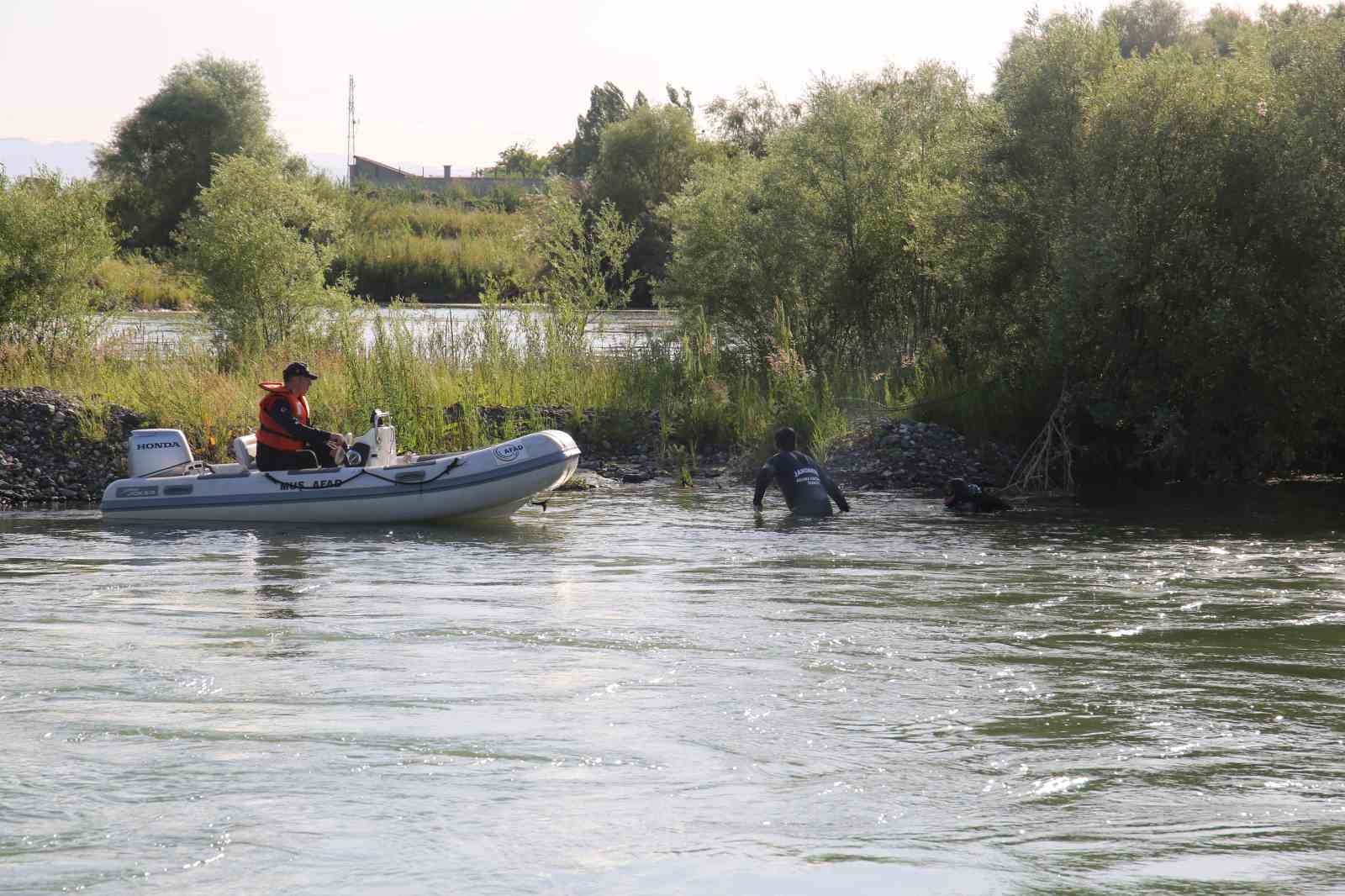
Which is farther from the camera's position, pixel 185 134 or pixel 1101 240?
pixel 185 134

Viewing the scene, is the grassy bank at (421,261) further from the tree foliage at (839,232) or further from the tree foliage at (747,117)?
the tree foliage at (839,232)

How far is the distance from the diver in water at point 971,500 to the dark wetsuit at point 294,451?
262 inches

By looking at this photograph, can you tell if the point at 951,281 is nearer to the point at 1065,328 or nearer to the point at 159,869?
the point at 1065,328

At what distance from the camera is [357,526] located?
645 inches

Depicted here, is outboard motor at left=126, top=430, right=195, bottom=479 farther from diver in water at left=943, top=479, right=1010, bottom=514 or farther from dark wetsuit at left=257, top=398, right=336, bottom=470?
diver in water at left=943, top=479, right=1010, bottom=514

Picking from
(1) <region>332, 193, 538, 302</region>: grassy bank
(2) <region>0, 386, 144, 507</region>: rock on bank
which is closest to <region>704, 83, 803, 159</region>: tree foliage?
(1) <region>332, 193, 538, 302</region>: grassy bank

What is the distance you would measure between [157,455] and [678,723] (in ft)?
33.8

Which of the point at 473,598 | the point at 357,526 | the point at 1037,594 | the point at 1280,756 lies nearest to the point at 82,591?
the point at 473,598

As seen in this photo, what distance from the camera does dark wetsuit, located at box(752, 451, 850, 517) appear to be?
16.1 metres

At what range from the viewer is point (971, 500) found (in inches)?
658

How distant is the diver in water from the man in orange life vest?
658 cm

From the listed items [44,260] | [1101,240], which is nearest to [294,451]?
[44,260]

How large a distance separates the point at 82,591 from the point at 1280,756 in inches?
356

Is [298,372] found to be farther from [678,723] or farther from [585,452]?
[678,723]
